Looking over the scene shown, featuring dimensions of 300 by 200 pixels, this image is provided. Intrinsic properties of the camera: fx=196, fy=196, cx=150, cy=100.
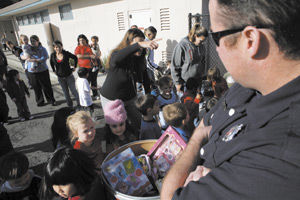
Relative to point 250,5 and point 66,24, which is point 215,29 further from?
point 66,24

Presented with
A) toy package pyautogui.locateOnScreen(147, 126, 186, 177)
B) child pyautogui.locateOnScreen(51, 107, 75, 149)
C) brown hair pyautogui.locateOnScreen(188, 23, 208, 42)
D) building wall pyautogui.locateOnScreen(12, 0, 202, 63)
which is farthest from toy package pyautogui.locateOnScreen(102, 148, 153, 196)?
building wall pyautogui.locateOnScreen(12, 0, 202, 63)

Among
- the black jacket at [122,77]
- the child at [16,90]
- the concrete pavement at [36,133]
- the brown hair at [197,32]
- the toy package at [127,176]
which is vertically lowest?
the concrete pavement at [36,133]

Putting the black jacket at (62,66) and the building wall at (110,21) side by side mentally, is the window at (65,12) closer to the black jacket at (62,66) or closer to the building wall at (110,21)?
the building wall at (110,21)

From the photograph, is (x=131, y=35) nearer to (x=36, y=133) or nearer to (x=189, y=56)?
(x=189, y=56)

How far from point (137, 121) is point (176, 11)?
4.60 metres

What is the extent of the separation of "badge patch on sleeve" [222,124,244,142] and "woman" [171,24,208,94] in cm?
276

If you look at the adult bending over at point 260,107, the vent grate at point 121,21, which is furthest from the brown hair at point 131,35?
the vent grate at point 121,21

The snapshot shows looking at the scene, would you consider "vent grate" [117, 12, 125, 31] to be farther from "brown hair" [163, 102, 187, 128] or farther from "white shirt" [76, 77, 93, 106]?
"brown hair" [163, 102, 187, 128]

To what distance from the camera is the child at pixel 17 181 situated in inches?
75.2

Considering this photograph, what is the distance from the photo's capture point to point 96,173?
1572 millimetres

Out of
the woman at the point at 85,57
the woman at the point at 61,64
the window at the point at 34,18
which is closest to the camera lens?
the woman at the point at 61,64

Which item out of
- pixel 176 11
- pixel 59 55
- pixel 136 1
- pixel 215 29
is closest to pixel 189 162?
pixel 215 29

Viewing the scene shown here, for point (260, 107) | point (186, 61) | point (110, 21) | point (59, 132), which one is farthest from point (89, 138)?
point (110, 21)

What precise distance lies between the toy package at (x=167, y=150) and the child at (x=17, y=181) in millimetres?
1363
